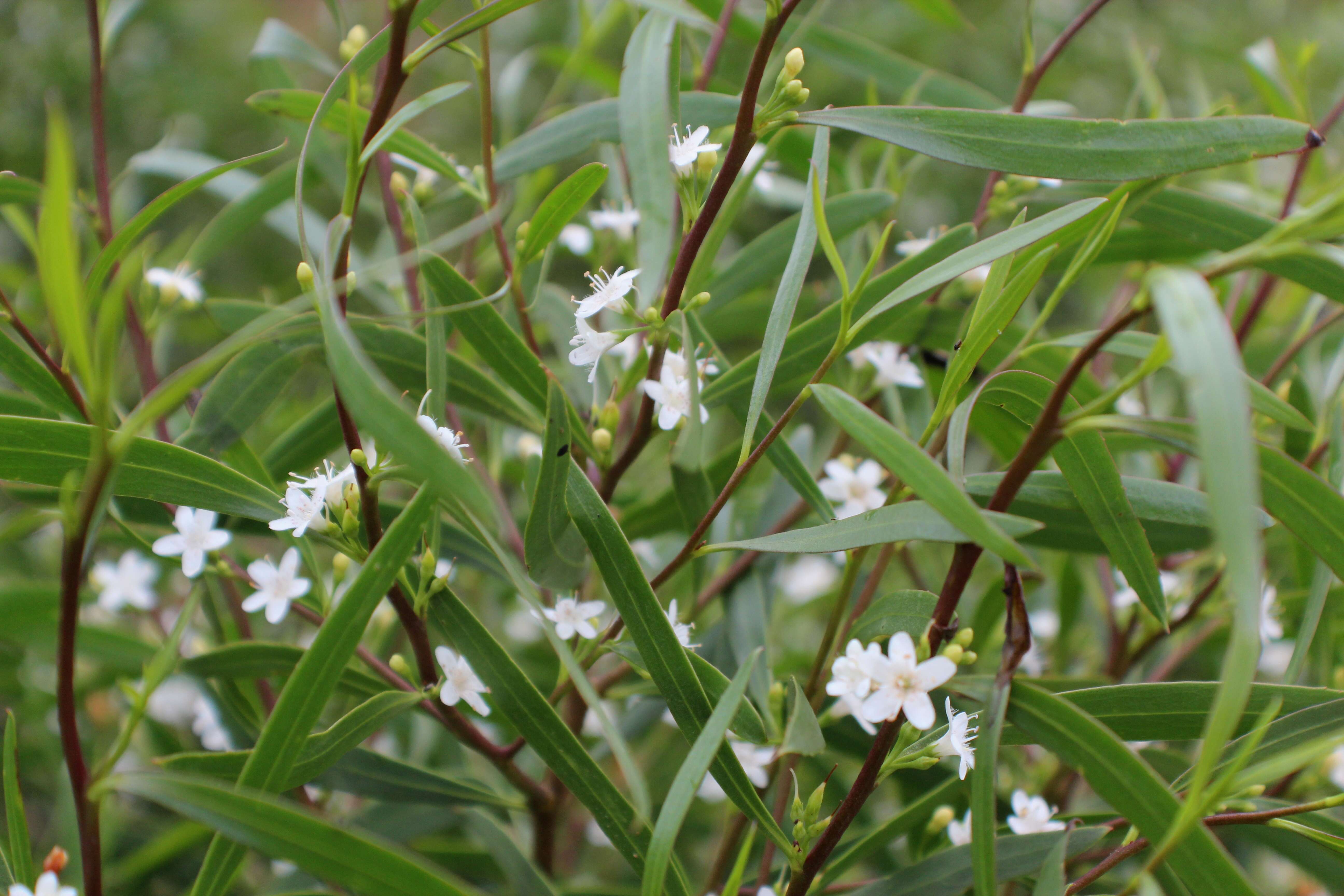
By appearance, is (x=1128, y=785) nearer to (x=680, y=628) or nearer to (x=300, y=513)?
(x=680, y=628)

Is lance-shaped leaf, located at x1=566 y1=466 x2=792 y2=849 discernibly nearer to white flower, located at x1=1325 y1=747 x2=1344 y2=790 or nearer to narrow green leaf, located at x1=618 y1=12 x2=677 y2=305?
narrow green leaf, located at x1=618 y1=12 x2=677 y2=305

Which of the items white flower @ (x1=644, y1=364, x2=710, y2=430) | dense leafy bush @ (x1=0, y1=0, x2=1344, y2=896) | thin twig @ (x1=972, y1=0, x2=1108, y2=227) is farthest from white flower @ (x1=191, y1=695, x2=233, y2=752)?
thin twig @ (x1=972, y1=0, x2=1108, y2=227)

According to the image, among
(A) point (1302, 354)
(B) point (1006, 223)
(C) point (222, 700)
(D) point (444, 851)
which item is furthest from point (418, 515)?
(A) point (1302, 354)

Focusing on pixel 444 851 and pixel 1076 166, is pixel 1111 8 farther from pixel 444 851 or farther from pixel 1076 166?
pixel 444 851

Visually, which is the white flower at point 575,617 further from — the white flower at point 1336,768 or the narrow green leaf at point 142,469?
the white flower at point 1336,768

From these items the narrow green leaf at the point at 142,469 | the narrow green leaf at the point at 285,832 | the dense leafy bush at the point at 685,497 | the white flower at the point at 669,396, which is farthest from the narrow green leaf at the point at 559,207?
the narrow green leaf at the point at 285,832
